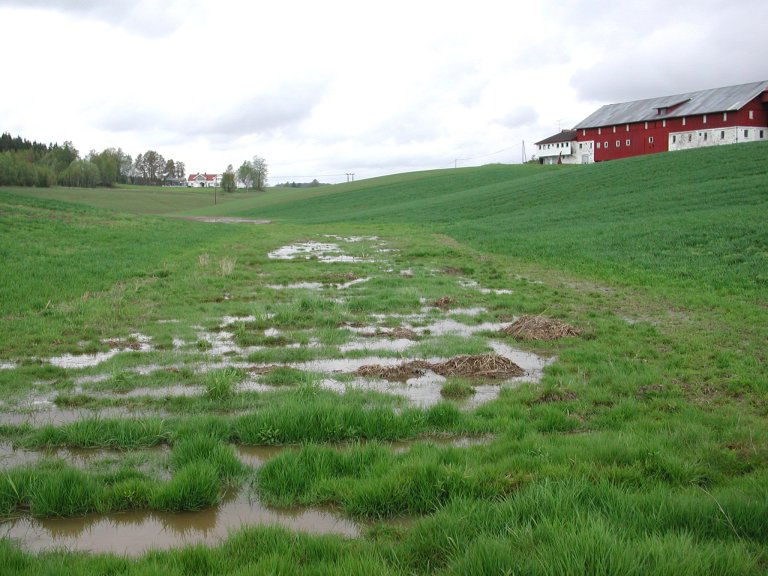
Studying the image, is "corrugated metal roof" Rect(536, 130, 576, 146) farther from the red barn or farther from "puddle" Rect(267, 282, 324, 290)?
"puddle" Rect(267, 282, 324, 290)

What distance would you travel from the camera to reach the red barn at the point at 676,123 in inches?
3034

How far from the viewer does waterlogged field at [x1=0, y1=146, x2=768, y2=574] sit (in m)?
4.10

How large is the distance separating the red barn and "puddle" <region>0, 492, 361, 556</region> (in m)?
84.0

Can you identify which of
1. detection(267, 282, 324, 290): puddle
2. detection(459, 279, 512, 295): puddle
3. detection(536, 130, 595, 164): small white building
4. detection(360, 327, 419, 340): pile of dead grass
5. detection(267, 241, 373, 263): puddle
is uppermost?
detection(536, 130, 595, 164): small white building

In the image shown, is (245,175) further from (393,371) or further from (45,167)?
(393,371)

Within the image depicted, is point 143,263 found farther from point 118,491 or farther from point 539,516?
point 539,516

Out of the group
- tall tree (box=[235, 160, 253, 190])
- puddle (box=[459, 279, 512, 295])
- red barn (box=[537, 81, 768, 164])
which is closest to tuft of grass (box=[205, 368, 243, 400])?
puddle (box=[459, 279, 512, 295])

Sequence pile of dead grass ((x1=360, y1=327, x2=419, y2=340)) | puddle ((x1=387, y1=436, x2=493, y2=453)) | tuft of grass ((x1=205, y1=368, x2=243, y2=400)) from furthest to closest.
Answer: pile of dead grass ((x1=360, y1=327, x2=419, y2=340)) < tuft of grass ((x1=205, y1=368, x2=243, y2=400)) < puddle ((x1=387, y1=436, x2=493, y2=453))

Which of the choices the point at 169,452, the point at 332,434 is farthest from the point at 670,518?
the point at 169,452

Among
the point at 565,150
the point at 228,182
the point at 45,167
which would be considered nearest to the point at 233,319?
the point at 565,150

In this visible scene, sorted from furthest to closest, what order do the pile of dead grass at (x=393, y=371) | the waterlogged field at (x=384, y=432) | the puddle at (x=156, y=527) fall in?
the pile of dead grass at (x=393, y=371), the puddle at (x=156, y=527), the waterlogged field at (x=384, y=432)

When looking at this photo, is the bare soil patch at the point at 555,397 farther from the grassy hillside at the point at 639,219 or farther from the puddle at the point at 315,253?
the puddle at the point at 315,253

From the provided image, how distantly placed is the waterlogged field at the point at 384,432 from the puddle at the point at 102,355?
0.06 meters

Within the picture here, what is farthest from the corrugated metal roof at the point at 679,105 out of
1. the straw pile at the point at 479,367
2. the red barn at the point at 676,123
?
the straw pile at the point at 479,367
